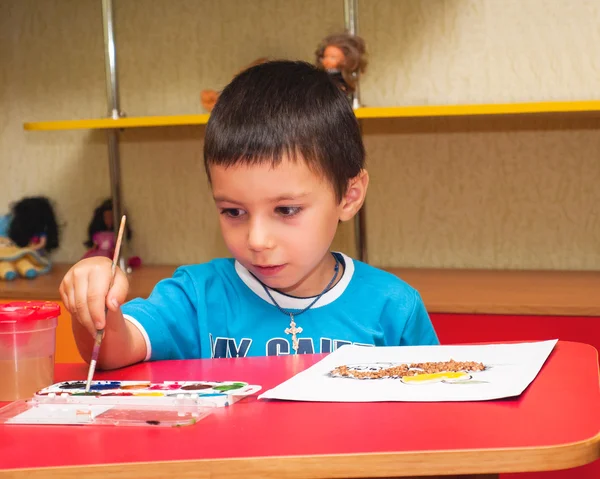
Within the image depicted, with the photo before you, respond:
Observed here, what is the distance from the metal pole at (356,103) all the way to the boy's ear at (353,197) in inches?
33.9

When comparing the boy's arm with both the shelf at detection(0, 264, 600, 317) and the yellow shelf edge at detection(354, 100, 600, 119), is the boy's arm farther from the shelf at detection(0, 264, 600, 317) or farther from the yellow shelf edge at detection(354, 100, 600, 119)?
the yellow shelf edge at detection(354, 100, 600, 119)

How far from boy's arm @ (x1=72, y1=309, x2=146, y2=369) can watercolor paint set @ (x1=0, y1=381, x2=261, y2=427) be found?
119mm

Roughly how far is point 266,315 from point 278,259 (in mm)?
134

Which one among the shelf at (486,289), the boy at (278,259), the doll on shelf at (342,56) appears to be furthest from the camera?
the doll on shelf at (342,56)

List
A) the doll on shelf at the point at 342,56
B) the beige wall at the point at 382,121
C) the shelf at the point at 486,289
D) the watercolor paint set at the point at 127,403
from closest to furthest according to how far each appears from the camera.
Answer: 1. the watercolor paint set at the point at 127,403
2. the shelf at the point at 486,289
3. the doll on shelf at the point at 342,56
4. the beige wall at the point at 382,121

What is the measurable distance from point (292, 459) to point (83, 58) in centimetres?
216

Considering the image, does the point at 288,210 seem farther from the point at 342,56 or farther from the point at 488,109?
the point at 342,56

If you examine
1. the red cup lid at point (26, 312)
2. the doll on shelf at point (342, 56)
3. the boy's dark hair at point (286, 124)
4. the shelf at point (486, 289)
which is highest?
the doll on shelf at point (342, 56)

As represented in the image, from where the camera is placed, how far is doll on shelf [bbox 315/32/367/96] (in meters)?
2.01

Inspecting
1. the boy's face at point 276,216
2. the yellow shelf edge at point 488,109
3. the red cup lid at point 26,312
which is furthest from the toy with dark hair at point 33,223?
the red cup lid at point 26,312

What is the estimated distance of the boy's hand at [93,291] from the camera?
821 millimetres

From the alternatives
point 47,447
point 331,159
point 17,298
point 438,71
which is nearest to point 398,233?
point 438,71

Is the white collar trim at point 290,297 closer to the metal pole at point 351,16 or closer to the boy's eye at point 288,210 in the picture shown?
the boy's eye at point 288,210

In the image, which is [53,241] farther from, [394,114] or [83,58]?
[394,114]
